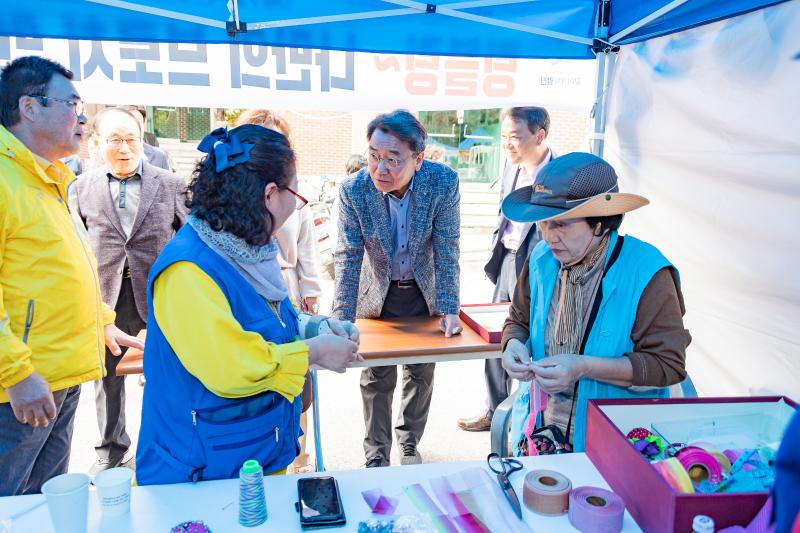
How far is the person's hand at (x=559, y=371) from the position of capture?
1.61m

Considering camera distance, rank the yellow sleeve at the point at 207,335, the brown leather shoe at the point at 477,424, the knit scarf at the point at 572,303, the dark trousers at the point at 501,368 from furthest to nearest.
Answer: the brown leather shoe at the point at 477,424
the dark trousers at the point at 501,368
the knit scarf at the point at 572,303
the yellow sleeve at the point at 207,335

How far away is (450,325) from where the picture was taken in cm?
276

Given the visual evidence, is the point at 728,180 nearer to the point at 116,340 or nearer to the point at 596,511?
the point at 596,511

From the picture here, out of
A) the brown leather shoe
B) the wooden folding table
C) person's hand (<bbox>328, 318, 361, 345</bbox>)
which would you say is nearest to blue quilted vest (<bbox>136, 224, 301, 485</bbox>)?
person's hand (<bbox>328, 318, 361, 345</bbox>)

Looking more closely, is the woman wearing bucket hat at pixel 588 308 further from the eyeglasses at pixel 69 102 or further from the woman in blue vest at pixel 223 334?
the eyeglasses at pixel 69 102

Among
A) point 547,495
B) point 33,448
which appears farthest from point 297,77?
point 547,495

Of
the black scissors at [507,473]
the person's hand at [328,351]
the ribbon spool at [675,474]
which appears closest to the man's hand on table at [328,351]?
the person's hand at [328,351]

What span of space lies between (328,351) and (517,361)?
2.05 ft

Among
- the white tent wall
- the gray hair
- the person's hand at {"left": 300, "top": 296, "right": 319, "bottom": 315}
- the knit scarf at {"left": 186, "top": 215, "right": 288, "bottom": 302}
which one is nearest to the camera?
the knit scarf at {"left": 186, "top": 215, "right": 288, "bottom": 302}

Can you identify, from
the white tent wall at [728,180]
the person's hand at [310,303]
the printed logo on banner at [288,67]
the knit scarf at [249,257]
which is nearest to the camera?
the knit scarf at [249,257]

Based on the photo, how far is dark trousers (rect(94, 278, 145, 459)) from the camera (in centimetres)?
306

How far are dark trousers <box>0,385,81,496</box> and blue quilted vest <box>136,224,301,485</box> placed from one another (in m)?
0.75

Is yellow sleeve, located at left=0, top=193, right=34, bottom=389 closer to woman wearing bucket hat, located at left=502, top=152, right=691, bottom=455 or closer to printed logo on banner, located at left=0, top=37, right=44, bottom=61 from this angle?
printed logo on banner, located at left=0, top=37, right=44, bottom=61

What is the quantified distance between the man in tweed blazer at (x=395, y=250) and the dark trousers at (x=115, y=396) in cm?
115
